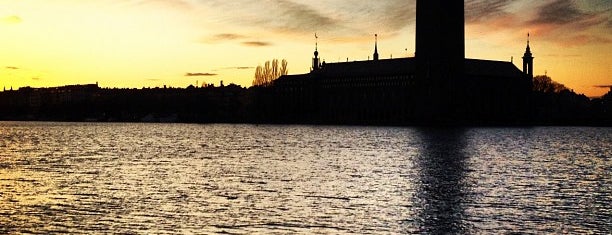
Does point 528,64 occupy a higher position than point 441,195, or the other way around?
point 528,64

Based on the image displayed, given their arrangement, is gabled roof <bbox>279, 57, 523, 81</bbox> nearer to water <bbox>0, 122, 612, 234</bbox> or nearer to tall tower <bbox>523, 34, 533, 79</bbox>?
tall tower <bbox>523, 34, 533, 79</bbox>

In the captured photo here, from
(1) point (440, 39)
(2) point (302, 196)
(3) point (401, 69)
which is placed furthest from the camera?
(3) point (401, 69)

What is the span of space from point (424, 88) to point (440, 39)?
15817 mm

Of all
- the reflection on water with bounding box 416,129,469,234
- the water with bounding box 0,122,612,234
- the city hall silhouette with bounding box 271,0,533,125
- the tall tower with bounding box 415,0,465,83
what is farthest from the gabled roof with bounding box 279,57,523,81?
the water with bounding box 0,122,612,234

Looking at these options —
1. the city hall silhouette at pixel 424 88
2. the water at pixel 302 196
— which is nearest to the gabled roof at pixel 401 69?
the city hall silhouette at pixel 424 88

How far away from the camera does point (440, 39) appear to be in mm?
154500

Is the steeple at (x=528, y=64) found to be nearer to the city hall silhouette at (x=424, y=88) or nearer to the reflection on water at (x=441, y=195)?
the city hall silhouette at (x=424, y=88)

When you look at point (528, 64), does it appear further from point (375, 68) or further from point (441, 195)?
point (441, 195)

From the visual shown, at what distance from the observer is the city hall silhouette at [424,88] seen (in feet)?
510

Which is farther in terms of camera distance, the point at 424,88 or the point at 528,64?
the point at 528,64

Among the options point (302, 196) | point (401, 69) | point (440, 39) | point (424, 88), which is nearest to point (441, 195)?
point (302, 196)

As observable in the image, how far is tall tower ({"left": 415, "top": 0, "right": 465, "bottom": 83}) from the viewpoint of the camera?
495 ft

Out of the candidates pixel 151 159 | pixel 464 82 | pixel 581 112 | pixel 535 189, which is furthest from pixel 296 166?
pixel 581 112

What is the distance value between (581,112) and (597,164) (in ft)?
450
